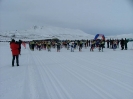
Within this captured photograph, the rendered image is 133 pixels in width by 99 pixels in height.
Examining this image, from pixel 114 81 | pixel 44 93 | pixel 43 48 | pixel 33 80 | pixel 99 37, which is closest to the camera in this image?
pixel 44 93

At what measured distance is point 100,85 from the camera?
21.1ft

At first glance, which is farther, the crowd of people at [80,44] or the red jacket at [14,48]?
the crowd of people at [80,44]

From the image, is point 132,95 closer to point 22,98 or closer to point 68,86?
point 68,86

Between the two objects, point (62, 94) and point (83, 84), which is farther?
point (83, 84)

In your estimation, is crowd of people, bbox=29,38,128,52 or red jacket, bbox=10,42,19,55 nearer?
red jacket, bbox=10,42,19,55

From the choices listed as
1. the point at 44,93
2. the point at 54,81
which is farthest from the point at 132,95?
the point at 54,81

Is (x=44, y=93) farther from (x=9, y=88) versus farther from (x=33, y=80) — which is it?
(x=33, y=80)

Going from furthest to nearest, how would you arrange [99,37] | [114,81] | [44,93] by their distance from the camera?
[99,37], [114,81], [44,93]

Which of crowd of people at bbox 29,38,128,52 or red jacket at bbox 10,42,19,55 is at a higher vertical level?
crowd of people at bbox 29,38,128,52

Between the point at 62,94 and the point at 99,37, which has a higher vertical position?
the point at 99,37

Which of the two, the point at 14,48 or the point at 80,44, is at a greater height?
the point at 80,44

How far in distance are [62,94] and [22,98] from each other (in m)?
1.09

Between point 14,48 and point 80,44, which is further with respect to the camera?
point 80,44

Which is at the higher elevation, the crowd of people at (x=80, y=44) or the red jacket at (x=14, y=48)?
the crowd of people at (x=80, y=44)
